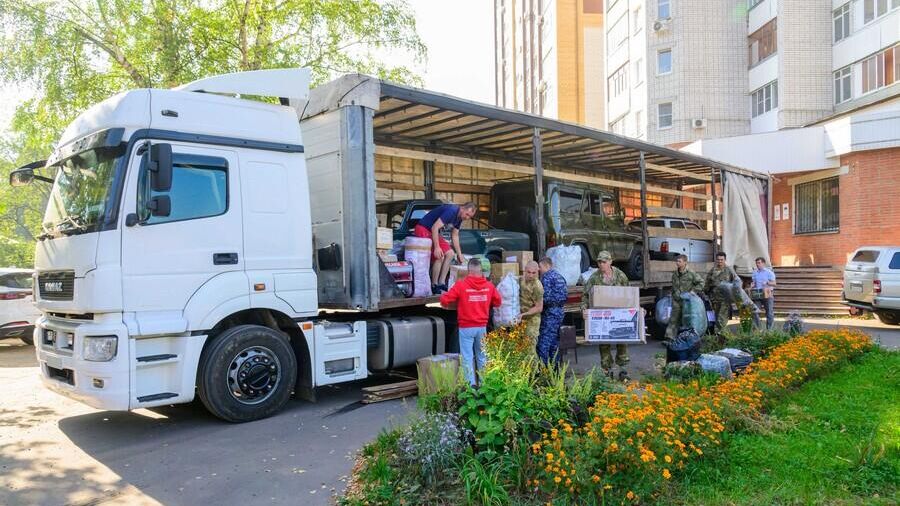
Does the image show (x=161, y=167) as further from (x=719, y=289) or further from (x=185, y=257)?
(x=719, y=289)

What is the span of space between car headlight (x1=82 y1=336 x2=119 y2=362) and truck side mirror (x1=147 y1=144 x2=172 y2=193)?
4.73 ft

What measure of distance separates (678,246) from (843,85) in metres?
19.0

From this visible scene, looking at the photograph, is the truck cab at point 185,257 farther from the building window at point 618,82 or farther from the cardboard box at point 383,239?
the building window at point 618,82

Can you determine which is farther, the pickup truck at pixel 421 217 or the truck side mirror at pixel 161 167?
the pickup truck at pixel 421 217

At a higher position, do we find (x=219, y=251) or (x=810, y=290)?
(x=219, y=251)

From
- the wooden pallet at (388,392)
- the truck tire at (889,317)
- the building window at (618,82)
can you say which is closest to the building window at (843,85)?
the building window at (618,82)

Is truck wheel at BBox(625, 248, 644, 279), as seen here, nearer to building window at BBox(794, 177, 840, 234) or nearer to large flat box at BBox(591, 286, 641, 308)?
large flat box at BBox(591, 286, 641, 308)

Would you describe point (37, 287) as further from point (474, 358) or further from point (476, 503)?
point (476, 503)

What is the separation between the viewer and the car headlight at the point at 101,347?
5.71 metres

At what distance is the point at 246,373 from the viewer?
6.59 meters

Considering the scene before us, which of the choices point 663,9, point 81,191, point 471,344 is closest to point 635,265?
point 471,344

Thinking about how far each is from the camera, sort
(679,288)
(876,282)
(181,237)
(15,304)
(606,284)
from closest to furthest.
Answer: (181,237)
(606,284)
(679,288)
(15,304)
(876,282)

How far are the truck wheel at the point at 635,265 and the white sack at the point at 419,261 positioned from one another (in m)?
6.54

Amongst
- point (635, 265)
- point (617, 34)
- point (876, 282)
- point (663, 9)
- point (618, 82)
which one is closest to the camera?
point (635, 265)
